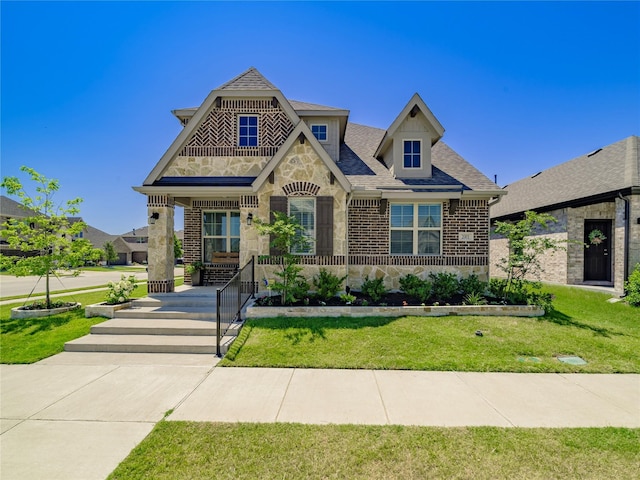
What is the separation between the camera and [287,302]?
25.1 ft

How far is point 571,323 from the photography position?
711 centimetres

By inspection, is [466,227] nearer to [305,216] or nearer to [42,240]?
[305,216]

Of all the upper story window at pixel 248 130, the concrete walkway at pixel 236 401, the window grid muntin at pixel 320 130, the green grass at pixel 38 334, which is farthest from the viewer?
the window grid muntin at pixel 320 130

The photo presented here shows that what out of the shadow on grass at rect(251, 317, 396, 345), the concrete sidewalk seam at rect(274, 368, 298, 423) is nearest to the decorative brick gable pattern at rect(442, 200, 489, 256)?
the shadow on grass at rect(251, 317, 396, 345)

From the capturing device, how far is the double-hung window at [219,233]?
35.4 ft

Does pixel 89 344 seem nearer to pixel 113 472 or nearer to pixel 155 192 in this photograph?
pixel 113 472

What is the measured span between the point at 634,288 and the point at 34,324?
17.5 metres

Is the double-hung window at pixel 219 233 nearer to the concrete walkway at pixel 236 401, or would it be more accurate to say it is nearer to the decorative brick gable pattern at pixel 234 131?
the decorative brick gable pattern at pixel 234 131

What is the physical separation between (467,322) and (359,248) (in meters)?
3.98

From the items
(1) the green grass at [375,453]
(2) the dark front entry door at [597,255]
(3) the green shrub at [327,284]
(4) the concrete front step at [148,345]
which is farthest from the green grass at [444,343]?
(2) the dark front entry door at [597,255]

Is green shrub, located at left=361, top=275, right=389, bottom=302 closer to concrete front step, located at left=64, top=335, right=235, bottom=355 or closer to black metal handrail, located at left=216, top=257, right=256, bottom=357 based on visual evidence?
black metal handrail, located at left=216, top=257, right=256, bottom=357

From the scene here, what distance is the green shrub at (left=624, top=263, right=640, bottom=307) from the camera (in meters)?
8.71

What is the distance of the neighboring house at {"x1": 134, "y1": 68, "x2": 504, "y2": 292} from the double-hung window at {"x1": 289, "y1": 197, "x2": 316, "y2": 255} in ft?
0.10

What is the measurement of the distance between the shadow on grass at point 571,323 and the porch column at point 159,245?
36.5 feet
